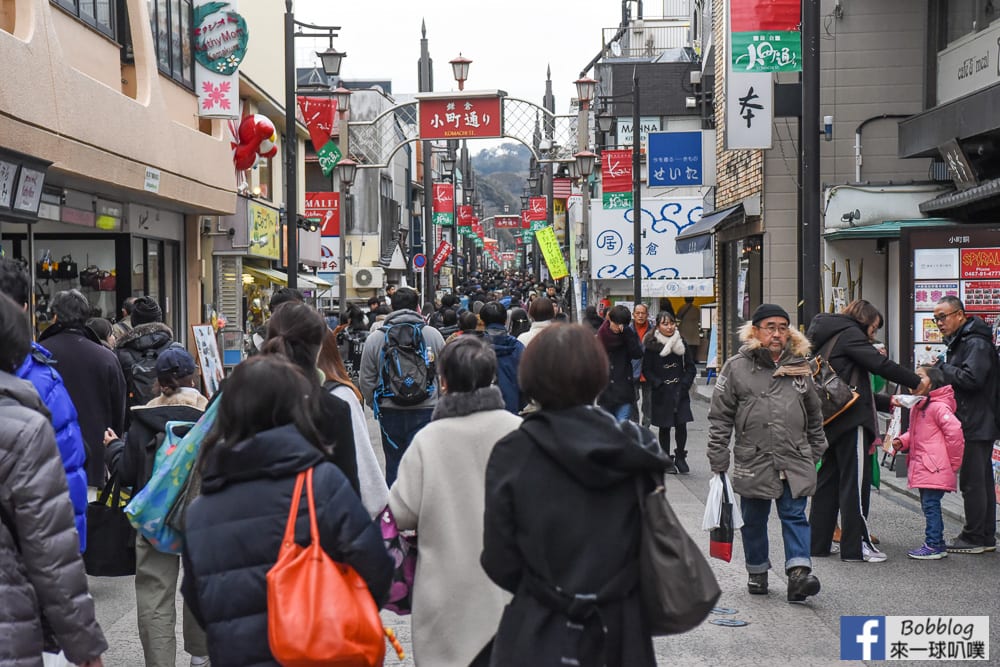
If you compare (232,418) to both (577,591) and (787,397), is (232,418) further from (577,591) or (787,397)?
(787,397)

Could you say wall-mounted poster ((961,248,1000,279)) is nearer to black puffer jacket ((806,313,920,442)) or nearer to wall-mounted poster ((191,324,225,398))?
black puffer jacket ((806,313,920,442))

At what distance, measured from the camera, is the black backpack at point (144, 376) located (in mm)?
8734

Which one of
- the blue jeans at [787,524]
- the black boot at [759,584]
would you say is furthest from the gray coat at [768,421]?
the black boot at [759,584]

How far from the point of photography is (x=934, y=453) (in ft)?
28.2

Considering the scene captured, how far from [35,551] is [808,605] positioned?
5.10m

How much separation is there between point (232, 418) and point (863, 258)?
612 inches

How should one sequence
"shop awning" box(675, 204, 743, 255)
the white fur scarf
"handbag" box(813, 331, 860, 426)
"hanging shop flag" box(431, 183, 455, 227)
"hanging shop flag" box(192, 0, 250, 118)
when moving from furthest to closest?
"hanging shop flag" box(431, 183, 455, 227)
"shop awning" box(675, 204, 743, 255)
"hanging shop flag" box(192, 0, 250, 118)
the white fur scarf
"handbag" box(813, 331, 860, 426)

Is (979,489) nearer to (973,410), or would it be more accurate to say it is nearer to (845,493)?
(973,410)

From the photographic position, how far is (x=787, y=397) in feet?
23.5

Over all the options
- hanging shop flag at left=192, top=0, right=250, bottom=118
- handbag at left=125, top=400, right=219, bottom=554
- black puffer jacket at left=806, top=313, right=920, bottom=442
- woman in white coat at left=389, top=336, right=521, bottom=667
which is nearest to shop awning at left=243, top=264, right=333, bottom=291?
hanging shop flag at left=192, top=0, right=250, bottom=118

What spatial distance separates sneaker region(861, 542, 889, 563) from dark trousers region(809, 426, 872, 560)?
3 centimetres

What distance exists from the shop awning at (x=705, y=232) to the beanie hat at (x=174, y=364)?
16244 mm

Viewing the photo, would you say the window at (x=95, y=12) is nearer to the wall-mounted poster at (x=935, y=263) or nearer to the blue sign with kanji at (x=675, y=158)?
the wall-mounted poster at (x=935, y=263)

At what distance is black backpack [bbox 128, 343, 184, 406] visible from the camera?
28.7 feet
